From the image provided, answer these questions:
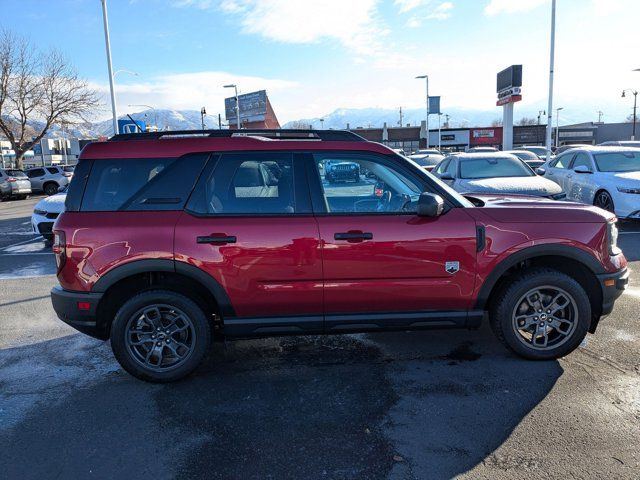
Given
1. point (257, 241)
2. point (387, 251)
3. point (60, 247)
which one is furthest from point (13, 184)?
point (387, 251)

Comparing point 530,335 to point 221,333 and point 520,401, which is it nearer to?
point 520,401

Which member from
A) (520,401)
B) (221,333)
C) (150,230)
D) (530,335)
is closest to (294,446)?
(221,333)

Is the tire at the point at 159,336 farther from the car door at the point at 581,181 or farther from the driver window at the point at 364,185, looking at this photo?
the car door at the point at 581,181

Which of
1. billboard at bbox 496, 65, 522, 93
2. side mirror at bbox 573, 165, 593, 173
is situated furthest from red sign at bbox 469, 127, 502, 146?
side mirror at bbox 573, 165, 593, 173

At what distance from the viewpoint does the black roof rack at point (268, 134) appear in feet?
13.1

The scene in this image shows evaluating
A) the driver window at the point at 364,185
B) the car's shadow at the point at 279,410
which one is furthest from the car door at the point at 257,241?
the car's shadow at the point at 279,410

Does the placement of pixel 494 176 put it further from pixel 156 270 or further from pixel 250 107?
pixel 250 107

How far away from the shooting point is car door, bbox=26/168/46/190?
1134 inches

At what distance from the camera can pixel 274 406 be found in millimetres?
3480

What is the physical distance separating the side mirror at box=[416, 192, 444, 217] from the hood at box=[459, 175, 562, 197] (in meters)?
5.98

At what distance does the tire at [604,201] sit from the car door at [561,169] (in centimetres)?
131

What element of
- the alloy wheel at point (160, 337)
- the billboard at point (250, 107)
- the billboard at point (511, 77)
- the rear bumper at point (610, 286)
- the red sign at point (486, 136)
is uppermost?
the billboard at point (250, 107)

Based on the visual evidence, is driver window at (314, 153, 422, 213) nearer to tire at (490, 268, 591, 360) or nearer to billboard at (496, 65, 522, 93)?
tire at (490, 268, 591, 360)

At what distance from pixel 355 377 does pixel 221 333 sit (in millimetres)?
1150
